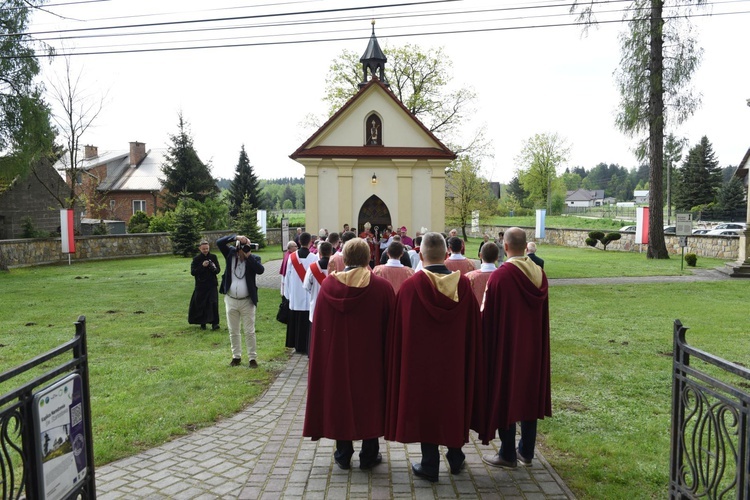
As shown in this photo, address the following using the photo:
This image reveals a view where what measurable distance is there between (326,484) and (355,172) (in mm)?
18079

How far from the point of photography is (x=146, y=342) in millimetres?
10617

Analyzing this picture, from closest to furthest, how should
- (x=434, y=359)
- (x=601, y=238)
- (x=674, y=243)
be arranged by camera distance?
(x=434, y=359) → (x=674, y=243) → (x=601, y=238)

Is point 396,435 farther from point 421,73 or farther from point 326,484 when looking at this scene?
point 421,73

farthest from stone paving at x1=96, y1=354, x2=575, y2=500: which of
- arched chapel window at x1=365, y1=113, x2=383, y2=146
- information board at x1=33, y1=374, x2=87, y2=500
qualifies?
arched chapel window at x1=365, y1=113, x2=383, y2=146

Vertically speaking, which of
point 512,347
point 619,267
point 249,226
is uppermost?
point 249,226

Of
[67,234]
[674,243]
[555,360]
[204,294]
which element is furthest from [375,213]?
[674,243]

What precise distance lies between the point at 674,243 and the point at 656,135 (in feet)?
27.2

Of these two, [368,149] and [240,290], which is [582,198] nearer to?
[368,149]

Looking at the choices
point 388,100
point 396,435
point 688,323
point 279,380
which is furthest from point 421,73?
point 396,435

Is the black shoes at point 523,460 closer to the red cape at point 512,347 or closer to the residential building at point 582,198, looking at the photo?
the red cape at point 512,347

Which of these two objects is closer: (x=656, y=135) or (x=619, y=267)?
(x=619, y=267)

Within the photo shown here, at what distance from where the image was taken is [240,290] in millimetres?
8836

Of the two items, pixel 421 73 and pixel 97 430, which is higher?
pixel 421 73

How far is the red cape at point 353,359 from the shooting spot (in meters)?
4.89
